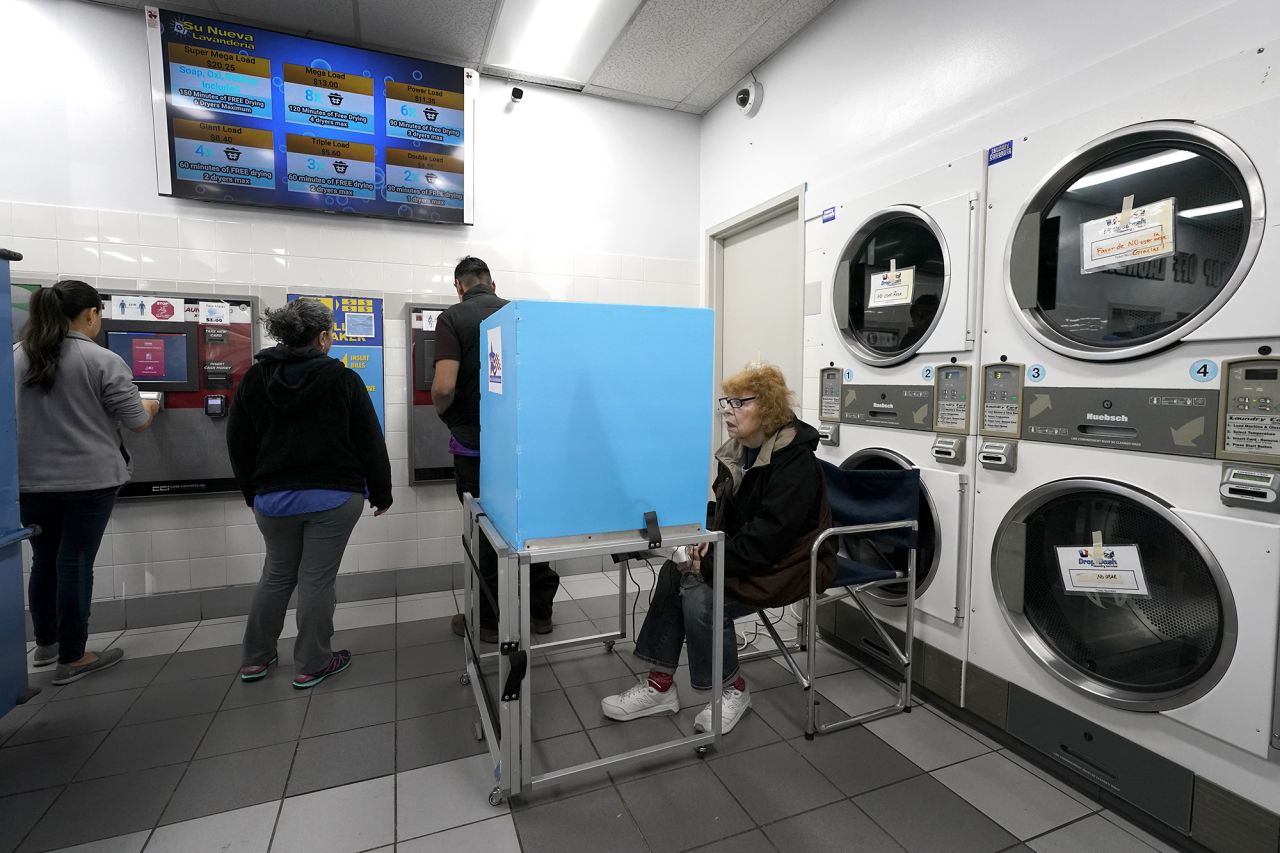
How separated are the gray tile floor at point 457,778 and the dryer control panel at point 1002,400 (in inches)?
43.5

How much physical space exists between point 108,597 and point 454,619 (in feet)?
5.65

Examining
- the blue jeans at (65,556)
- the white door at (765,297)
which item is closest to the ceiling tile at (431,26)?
the white door at (765,297)

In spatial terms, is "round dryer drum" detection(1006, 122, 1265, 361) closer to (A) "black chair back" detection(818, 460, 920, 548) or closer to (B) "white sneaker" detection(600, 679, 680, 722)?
(A) "black chair back" detection(818, 460, 920, 548)

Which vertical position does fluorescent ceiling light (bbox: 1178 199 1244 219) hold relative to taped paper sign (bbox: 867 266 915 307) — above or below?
above

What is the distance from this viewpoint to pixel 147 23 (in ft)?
9.47

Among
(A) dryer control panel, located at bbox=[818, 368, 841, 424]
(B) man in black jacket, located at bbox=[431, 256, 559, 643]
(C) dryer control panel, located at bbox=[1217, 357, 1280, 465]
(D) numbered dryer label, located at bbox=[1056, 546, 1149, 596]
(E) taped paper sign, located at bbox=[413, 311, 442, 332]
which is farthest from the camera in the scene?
(E) taped paper sign, located at bbox=[413, 311, 442, 332]

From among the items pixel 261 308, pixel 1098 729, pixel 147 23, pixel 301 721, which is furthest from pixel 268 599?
pixel 1098 729

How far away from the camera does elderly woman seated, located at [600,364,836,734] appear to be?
206cm

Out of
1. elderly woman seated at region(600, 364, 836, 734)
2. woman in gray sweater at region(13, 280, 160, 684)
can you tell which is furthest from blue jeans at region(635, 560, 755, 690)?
woman in gray sweater at region(13, 280, 160, 684)

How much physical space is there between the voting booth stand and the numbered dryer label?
109cm

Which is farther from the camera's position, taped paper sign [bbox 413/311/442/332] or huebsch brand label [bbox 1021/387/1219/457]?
taped paper sign [bbox 413/311/442/332]

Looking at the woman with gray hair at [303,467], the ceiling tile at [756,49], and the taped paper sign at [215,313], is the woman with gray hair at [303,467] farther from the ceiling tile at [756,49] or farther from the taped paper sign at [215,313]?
the ceiling tile at [756,49]

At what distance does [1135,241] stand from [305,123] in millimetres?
3620

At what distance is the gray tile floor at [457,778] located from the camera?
1.70m
